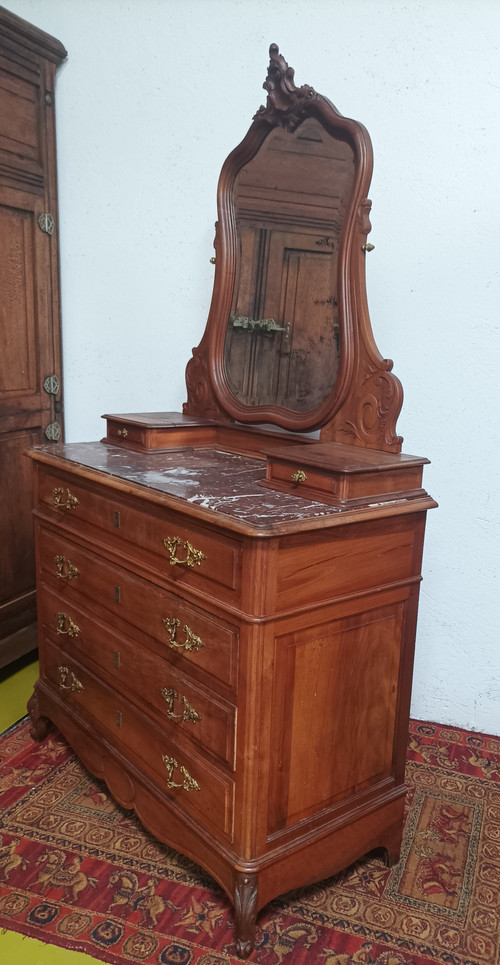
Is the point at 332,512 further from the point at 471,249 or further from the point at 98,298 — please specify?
the point at 98,298

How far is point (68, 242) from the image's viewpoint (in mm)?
3418

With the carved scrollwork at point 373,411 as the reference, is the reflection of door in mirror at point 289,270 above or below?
above

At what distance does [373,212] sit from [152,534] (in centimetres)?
152

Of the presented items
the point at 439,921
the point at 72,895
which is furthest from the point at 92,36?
the point at 439,921

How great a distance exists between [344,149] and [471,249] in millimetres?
653

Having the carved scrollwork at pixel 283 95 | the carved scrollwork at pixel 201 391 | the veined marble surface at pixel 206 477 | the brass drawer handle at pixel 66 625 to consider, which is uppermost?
the carved scrollwork at pixel 283 95

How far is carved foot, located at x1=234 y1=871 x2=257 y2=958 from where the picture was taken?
178 cm

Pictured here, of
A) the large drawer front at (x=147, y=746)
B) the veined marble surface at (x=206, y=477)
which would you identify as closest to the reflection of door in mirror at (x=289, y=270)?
the veined marble surface at (x=206, y=477)

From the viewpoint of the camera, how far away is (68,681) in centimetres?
253

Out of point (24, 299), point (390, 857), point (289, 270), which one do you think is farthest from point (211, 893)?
point (24, 299)

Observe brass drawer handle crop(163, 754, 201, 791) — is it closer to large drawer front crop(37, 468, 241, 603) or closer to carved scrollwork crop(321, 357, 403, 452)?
large drawer front crop(37, 468, 241, 603)

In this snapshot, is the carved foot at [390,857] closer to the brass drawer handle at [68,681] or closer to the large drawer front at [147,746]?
the large drawer front at [147,746]

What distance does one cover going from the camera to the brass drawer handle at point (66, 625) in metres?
2.46

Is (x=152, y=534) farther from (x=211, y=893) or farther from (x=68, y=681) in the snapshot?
(x=211, y=893)
